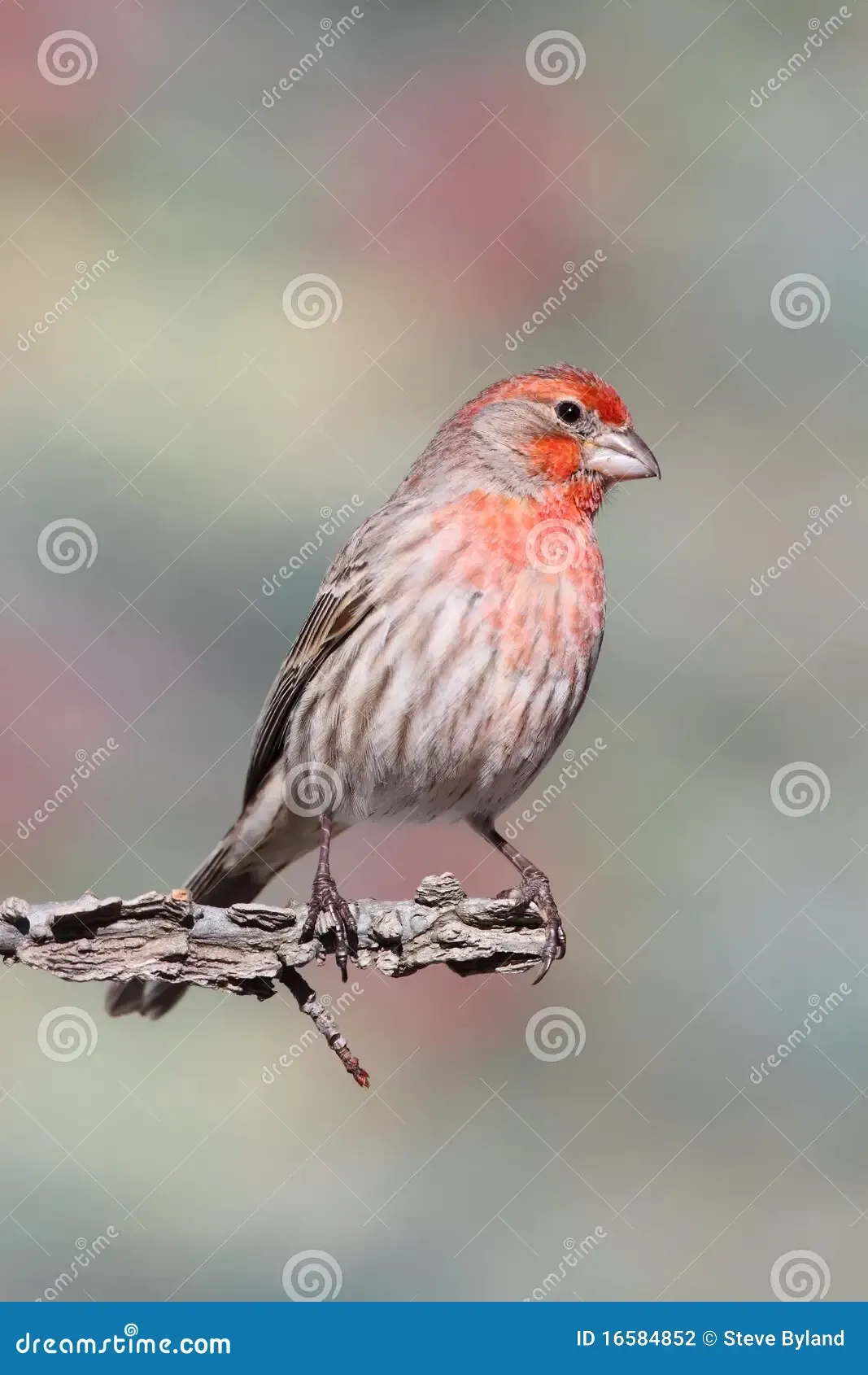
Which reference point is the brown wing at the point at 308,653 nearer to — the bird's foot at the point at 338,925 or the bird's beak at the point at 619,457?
the bird's beak at the point at 619,457

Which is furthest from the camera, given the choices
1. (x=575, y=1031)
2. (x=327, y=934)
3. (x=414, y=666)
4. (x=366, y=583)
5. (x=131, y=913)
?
(x=575, y=1031)

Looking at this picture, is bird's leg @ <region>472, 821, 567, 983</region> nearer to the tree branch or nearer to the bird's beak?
the tree branch

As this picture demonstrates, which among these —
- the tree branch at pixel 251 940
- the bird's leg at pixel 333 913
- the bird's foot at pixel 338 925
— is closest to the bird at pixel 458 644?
the bird's leg at pixel 333 913

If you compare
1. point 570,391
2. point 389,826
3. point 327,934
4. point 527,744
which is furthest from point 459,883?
point 570,391

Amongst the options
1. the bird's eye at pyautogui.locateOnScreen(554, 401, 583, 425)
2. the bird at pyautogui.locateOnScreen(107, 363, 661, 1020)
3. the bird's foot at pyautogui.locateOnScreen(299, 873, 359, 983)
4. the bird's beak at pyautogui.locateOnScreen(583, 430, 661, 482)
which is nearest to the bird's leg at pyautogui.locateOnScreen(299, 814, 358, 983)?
the bird's foot at pyautogui.locateOnScreen(299, 873, 359, 983)

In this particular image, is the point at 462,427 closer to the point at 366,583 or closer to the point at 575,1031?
the point at 366,583
